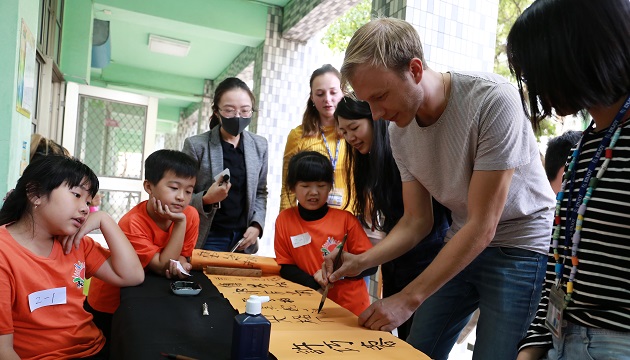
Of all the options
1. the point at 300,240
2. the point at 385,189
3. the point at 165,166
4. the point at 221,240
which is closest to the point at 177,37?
the point at 221,240

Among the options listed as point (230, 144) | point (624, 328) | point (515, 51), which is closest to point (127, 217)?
point (230, 144)

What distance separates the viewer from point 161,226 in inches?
73.5

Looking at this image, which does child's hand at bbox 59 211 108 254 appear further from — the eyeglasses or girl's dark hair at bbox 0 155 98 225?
the eyeglasses

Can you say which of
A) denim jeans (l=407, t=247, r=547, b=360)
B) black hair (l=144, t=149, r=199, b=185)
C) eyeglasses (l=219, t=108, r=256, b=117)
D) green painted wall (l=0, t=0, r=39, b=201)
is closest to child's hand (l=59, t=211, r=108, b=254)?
black hair (l=144, t=149, r=199, b=185)

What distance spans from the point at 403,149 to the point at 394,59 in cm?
36

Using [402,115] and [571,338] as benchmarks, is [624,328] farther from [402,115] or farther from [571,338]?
[402,115]

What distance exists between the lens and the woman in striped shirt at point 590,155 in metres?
0.69

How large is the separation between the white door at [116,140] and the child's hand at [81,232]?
4440 mm

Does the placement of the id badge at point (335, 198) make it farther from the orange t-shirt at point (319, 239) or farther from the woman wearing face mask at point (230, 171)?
the woman wearing face mask at point (230, 171)

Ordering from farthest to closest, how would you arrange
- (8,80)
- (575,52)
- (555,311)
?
(8,80) < (555,311) < (575,52)

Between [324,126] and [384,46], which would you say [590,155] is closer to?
[384,46]

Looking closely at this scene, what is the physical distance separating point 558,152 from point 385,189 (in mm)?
923

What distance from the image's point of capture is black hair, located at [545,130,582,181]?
2057mm

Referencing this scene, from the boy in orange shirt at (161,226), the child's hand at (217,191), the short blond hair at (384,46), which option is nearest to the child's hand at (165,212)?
the boy in orange shirt at (161,226)
